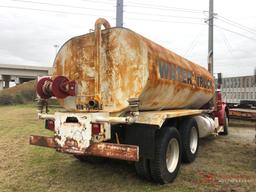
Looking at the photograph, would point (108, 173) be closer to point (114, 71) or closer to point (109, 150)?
point (109, 150)

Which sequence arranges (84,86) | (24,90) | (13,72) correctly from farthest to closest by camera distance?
(13,72) < (24,90) < (84,86)

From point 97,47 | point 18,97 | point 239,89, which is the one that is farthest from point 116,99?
point 18,97

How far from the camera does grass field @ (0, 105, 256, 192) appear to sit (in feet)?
16.3

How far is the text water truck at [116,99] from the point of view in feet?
15.4

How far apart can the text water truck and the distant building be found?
33.3 feet

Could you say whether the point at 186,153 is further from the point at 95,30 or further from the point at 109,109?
the point at 95,30

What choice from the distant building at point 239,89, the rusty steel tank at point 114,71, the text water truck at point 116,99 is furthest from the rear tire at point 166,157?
the distant building at point 239,89

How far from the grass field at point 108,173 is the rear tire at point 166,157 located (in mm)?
161

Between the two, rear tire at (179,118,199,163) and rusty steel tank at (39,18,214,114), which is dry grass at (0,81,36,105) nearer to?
rear tire at (179,118,199,163)

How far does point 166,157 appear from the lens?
5.18 metres

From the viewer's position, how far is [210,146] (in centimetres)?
854

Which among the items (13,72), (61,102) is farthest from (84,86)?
(13,72)

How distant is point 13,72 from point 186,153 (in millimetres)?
56899

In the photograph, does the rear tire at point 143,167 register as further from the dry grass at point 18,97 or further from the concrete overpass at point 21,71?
the concrete overpass at point 21,71
